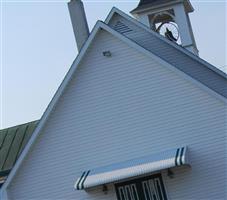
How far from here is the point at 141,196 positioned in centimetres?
2264

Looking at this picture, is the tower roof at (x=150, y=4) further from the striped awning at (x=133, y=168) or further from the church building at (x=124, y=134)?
the striped awning at (x=133, y=168)

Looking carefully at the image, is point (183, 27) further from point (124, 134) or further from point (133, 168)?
point (133, 168)

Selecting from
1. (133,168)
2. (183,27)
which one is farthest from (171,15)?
(133,168)

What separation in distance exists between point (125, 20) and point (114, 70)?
3.94 meters

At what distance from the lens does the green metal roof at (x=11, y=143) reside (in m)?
27.8

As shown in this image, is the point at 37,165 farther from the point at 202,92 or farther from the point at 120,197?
the point at 202,92

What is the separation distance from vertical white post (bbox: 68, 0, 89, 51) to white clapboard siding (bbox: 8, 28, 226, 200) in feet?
10.8

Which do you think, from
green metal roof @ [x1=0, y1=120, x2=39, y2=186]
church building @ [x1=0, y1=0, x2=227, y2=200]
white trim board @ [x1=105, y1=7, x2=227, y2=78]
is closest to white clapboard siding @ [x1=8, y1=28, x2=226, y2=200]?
church building @ [x1=0, y1=0, x2=227, y2=200]

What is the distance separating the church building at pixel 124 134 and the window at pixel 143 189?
0.11 ft

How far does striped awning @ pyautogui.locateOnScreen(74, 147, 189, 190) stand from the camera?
21.5 m

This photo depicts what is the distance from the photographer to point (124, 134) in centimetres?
2319

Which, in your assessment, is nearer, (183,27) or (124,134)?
(124,134)

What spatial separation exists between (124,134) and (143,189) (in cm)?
202

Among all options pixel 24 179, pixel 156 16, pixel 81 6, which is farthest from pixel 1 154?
pixel 156 16
